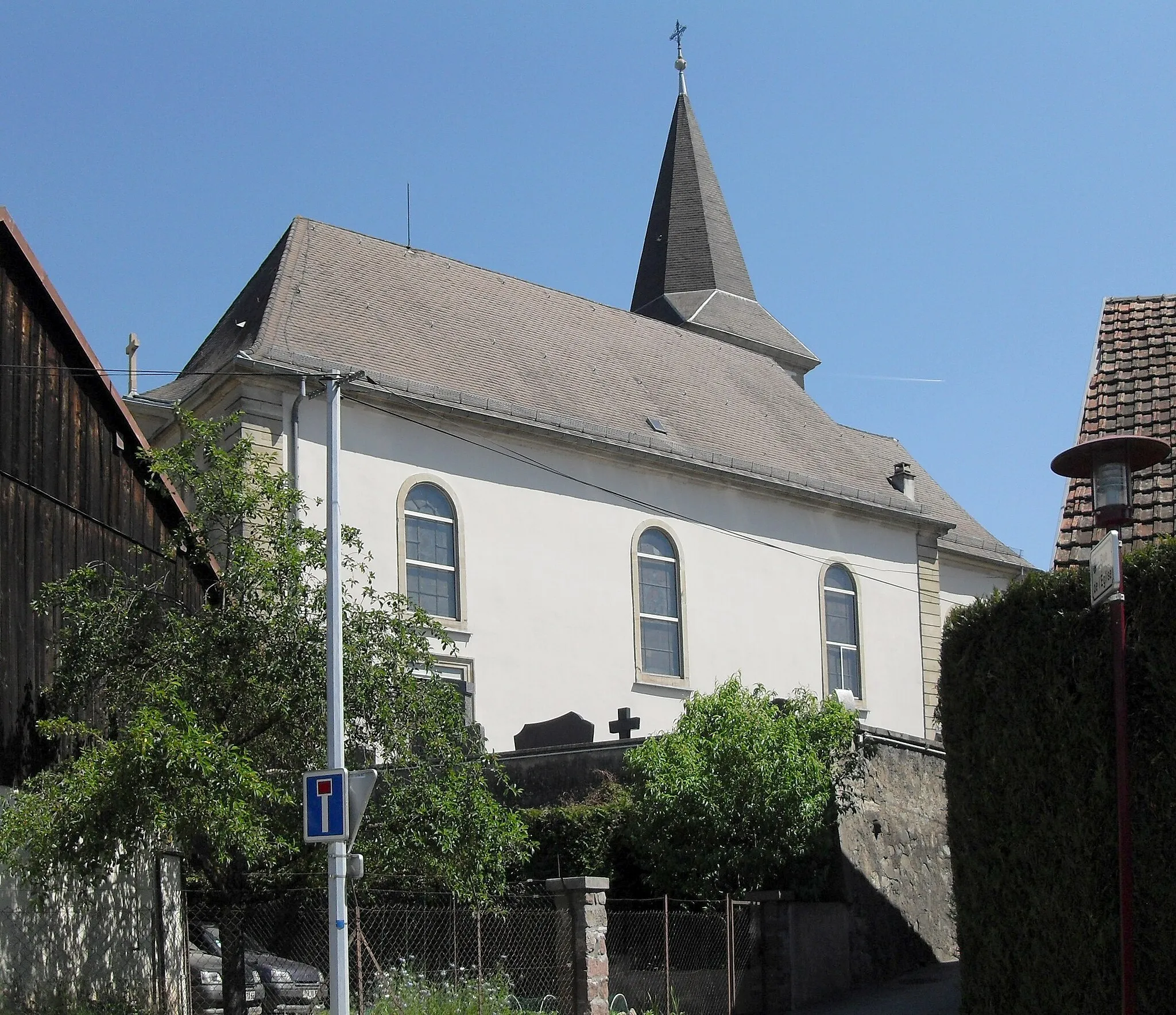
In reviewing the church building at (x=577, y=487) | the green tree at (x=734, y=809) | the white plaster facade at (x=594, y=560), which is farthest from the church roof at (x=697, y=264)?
the green tree at (x=734, y=809)

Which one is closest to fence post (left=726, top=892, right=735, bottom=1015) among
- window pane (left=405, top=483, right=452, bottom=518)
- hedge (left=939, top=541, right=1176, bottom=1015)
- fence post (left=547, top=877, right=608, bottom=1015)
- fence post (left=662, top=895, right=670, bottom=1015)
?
fence post (left=662, top=895, right=670, bottom=1015)

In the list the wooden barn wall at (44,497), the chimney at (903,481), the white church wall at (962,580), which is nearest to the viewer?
the wooden barn wall at (44,497)

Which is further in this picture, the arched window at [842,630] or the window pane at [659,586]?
the arched window at [842,630]

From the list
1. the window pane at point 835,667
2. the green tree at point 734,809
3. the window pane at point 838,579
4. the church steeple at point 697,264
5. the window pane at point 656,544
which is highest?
the church steeple at point 697,264

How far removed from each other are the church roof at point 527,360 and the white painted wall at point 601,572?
60 cm

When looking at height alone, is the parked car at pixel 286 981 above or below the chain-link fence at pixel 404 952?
below

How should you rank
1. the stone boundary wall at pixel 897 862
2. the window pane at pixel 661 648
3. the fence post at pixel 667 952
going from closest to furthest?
1. the fence post at pixel 667 952
2. the stone boundary wall at pixel 897 862
3. the window pane at pixel 661 648

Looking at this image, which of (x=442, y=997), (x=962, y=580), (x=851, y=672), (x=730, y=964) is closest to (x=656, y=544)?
(x=851, y=672)

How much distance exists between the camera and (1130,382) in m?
13.8

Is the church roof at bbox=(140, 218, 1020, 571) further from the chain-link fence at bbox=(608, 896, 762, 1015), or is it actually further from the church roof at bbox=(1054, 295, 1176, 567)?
the church roof at bbox=(1054, 295, 1176, 567)

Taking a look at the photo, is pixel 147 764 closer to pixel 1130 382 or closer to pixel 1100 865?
pixel 1100 865

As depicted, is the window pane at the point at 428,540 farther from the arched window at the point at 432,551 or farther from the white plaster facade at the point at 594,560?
the white plaster facade at the point at 594,560

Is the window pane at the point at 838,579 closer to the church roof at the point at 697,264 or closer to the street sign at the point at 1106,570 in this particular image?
the church roof at the point at 697,264

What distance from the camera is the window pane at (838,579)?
31484 millimetres
